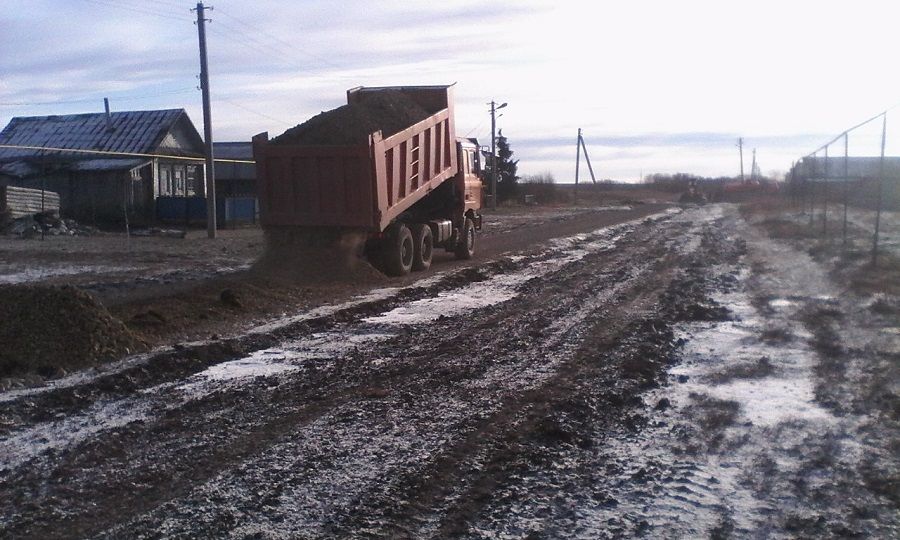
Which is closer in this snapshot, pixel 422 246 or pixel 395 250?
pixel 395 250

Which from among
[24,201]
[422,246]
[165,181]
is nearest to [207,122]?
[24,201]

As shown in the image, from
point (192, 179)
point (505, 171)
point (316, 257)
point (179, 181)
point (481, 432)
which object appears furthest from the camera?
point (505, 171)

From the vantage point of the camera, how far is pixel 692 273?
63.6 ft

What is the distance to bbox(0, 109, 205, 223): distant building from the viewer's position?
39375 mm

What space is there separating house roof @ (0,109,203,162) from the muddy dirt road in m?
32.1

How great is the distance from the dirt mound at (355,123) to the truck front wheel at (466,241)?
14.5 feet

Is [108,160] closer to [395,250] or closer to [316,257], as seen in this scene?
[395,250]

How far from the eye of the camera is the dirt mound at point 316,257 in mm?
18172

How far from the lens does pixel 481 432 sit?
7543 millimetres

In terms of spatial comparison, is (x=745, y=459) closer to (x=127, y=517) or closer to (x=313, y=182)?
(x=127, y=517)

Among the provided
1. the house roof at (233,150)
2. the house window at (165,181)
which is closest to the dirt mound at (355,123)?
the house window at (165,181)

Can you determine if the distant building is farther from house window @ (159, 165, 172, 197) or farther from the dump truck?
the dump truck

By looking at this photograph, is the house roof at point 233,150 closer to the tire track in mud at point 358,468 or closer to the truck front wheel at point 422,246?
the truck front wheel at point 422,246

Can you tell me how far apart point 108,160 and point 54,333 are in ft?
105
